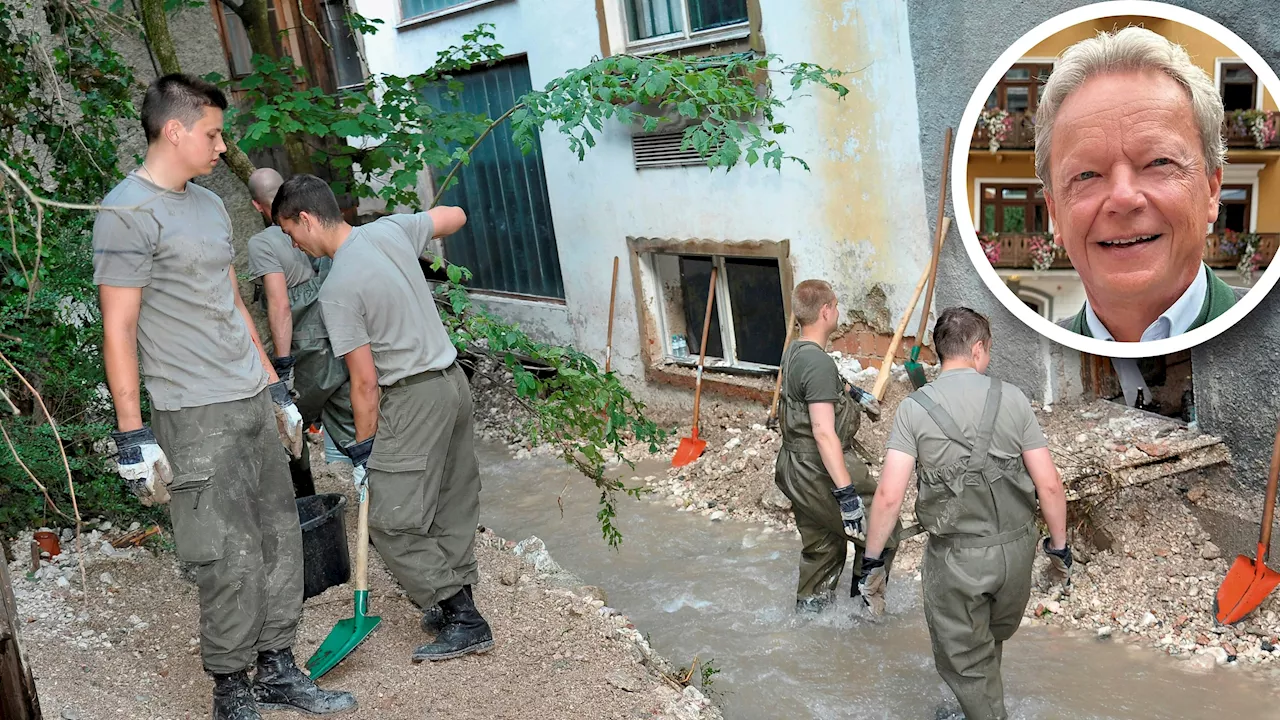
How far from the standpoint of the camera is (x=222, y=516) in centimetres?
324

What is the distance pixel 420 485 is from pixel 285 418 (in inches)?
23.6

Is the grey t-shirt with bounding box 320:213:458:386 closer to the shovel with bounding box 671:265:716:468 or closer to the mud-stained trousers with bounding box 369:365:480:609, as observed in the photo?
the mud-stained trousers with bounding box 369:365:480:609

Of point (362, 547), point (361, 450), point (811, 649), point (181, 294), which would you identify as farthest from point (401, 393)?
point (811, 649)

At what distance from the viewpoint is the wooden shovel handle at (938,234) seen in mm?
5776

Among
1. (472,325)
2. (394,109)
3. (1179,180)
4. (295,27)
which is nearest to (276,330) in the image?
(472,325)

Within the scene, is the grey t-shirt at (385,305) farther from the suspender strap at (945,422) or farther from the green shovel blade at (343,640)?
the suspender strap at (945,422)

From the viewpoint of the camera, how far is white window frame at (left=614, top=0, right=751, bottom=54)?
22.6 feet

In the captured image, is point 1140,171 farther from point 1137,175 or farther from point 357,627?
point 357,627

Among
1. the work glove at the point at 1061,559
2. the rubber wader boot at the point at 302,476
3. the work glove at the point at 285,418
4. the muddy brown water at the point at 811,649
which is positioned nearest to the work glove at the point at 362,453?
the work glove at the point at 285,418

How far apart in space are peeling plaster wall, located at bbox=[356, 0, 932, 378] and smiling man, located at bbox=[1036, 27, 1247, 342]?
1.45 metres

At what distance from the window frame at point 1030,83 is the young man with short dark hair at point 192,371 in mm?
3863

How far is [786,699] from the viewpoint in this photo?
440 cm

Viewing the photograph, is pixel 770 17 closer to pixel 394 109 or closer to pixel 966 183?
pixel 966 183

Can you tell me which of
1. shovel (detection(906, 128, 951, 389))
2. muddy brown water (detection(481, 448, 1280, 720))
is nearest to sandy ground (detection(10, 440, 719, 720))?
muddy brown water (detection(481, 448, 1280, 720))
